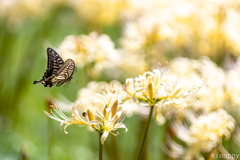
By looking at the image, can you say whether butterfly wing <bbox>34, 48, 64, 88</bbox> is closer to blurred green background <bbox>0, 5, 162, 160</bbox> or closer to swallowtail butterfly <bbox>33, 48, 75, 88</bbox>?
swallowtail butterfly <bbox>33, 48, 75, 88</bbox>

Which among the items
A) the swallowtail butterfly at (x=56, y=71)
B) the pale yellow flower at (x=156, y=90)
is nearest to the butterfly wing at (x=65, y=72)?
the swallowtail butterfly at (x=56, y=71)

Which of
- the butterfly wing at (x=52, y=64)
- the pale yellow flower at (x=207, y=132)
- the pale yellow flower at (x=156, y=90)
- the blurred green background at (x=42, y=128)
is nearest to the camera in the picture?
the pale yellow flower at (x=156, y=90)

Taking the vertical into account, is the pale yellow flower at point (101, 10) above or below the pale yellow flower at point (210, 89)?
above

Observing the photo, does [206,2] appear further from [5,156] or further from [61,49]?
[5,156]

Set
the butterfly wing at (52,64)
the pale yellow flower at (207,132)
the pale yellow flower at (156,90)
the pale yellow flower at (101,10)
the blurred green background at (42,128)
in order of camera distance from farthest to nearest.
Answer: the pale yellow flower at (101,10) → the blurred green background at (42,128) → the butterfly wing at (52,64) → the pale yellow flower at (207,132) → the pale yellow flower at (156,90)

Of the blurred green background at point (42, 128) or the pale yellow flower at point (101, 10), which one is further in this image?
the pale yellow flower at point (101, 10)

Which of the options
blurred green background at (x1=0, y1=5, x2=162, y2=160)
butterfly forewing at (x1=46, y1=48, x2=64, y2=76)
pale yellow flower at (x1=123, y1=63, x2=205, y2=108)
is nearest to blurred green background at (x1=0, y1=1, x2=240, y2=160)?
blurred green background at (x1=0, y1=5, x2=162, y2=160)

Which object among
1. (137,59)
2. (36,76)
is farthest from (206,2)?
(36,76)

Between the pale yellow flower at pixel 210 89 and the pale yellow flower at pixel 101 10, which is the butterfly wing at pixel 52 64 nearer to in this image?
the pale yellow flower at pixel 210 89

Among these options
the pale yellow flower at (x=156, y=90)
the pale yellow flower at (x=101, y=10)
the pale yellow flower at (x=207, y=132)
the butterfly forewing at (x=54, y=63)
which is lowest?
the pale yellow flower at (x=207, y=132)
